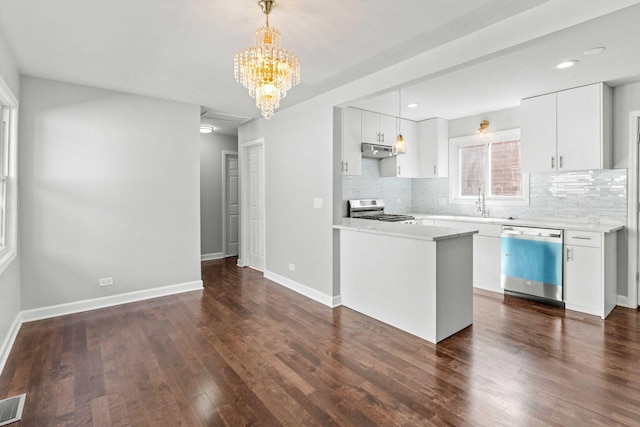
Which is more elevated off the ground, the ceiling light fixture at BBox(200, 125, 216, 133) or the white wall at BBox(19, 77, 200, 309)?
the ceiling light fixture at BBox(200, 125, 216, 133)

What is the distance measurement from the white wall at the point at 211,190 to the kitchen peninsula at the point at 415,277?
392cm

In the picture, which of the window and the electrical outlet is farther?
the window

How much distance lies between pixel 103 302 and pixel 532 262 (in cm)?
518

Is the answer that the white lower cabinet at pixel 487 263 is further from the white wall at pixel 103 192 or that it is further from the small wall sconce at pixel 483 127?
the white wall at pixel 103 192

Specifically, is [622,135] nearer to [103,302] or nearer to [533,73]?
[533,73]

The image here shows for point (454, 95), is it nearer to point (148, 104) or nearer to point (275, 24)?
point (275, 24)

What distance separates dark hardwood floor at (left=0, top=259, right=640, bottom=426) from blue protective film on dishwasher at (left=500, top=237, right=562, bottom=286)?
0.42 metres

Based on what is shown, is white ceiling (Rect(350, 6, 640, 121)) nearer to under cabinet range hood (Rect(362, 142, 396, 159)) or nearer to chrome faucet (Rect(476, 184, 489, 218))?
under cabinet range hood (Rect(362, 142, 396, 159))

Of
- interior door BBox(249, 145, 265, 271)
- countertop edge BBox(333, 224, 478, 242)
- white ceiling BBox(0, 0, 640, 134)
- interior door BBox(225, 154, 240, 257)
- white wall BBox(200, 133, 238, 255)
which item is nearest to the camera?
white ceiling BBox(0, 0, 640, 134)

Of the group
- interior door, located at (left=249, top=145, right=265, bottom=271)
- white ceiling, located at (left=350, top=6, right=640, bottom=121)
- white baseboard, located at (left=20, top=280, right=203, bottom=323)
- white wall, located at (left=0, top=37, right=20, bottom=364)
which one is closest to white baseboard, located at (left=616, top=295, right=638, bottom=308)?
white ceiling, located at (left=350, top=6, right=640, bottom=121)

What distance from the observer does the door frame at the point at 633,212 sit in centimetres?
377

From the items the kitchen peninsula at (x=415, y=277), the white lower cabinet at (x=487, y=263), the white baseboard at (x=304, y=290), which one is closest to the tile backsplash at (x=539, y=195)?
the white lower cabinet at (x=487, y=263)

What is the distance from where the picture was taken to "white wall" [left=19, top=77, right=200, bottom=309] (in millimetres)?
3594

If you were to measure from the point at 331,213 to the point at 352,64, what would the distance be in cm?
168
